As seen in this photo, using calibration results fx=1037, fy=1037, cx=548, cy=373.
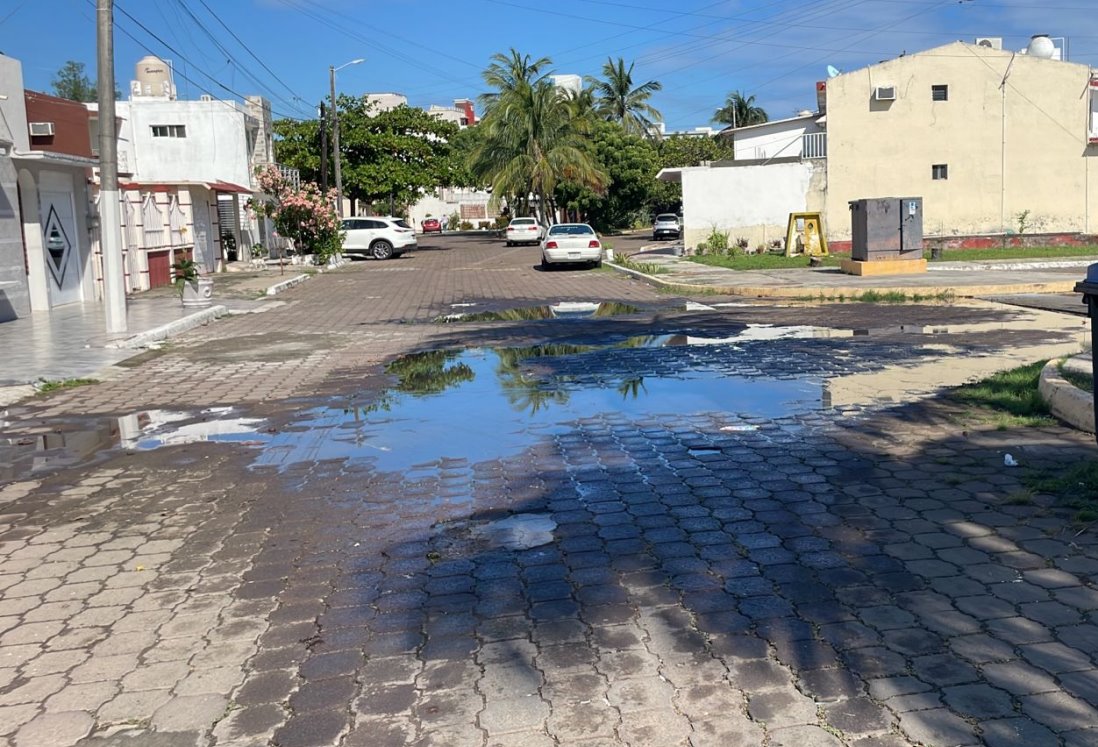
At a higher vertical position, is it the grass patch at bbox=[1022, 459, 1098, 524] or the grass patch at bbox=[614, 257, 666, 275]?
the grass patch at bbox=[614, 257, 666, 275]

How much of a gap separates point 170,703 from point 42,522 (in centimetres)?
314

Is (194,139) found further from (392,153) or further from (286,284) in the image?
(286,284)

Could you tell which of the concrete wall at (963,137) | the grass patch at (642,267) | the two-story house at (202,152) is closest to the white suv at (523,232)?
the two-story house at (202,152)

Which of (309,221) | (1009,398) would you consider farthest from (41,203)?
(1009,398)

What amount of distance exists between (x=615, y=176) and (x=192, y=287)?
1819 inches

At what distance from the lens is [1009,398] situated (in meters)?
8.95

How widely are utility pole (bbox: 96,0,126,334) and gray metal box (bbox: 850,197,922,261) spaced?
16592 millimetres

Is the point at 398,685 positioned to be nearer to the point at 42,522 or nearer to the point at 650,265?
the point at 42,522

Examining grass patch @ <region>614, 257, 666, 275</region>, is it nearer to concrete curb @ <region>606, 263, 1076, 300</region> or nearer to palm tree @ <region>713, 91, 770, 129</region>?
concrete curb @ <region>606, 263, 1076, 300</region>

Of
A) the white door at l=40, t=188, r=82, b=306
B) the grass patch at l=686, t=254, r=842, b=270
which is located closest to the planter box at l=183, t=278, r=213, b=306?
the white door at l=40, t=188, r=82, b=306

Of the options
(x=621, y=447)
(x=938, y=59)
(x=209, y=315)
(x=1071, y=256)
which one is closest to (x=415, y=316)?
(x=209, y=315)

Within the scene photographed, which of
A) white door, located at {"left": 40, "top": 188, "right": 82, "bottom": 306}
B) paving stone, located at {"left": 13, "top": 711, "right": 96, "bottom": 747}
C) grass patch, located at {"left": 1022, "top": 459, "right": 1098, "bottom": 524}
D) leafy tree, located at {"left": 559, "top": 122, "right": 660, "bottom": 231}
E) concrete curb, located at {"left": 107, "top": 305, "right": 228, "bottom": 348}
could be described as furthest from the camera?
leafy tree, located at {"left": 559, "top": 122, "right": 660, "bottom": 231}

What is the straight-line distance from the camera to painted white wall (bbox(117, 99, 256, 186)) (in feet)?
146

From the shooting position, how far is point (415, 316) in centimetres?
1934
